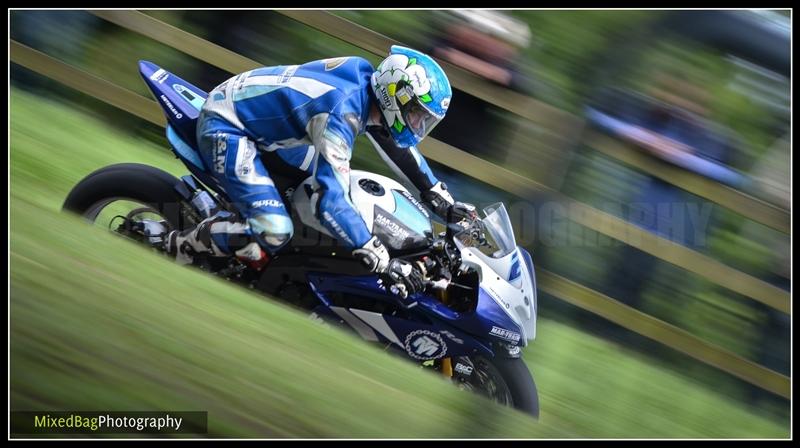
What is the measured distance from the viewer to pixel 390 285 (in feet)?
14.8

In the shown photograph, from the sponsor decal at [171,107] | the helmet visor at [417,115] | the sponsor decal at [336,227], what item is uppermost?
the helmet visor at [417,115]

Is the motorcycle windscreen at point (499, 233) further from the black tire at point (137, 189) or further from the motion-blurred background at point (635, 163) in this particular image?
the black tire at point (137, 189)

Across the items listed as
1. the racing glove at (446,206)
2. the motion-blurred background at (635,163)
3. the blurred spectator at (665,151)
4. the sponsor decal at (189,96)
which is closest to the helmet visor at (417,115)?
the racing glove at (446,206)

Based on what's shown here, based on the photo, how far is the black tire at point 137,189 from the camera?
5008 mm

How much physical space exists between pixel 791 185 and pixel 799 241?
1.38ft

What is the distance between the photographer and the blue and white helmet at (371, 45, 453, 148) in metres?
4.52

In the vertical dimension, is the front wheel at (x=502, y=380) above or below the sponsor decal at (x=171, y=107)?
below

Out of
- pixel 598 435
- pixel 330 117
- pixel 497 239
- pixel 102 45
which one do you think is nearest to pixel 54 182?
pixel 102 45

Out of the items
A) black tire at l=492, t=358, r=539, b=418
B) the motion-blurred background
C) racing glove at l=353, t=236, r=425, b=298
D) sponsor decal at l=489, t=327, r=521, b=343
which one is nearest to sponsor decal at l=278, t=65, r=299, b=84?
racing glove at l=353, t=236, r=425, b=298

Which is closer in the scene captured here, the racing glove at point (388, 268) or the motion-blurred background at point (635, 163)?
the racing glove at point (388, 268)

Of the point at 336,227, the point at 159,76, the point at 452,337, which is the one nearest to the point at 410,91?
the point at 336,227

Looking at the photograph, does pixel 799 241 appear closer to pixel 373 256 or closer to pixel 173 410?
pixel 373 256

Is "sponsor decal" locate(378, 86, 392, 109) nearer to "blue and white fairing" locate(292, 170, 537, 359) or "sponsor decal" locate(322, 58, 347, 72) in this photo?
"sponsor decal" locate(322, 58, 347, 72)
